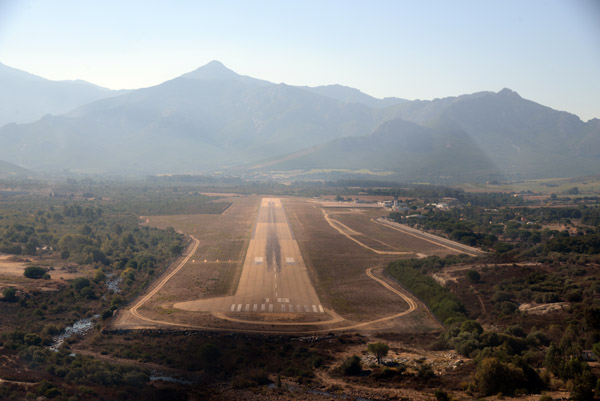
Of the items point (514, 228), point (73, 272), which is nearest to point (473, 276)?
point (73, 272)

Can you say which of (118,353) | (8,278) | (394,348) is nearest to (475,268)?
(394,348)

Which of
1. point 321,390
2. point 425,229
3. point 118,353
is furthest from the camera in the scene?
Answer: point 425,229

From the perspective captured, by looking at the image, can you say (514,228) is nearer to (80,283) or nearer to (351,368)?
(351,368)

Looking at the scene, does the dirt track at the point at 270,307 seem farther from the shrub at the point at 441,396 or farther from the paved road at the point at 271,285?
the shrub at the point at 441,396

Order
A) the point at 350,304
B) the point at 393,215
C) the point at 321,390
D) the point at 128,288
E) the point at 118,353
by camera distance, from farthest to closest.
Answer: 1. the point at 393,215
2. the point at 128,288
3. the point at 350,304
4. the point at 118,353
5. the point at 321,390

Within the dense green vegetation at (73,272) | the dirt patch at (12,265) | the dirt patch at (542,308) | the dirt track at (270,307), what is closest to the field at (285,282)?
the dirt track at (270,307)

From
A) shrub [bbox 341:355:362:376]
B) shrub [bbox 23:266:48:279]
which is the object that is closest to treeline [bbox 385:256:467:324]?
shrub [bbox 341:355:362:376]

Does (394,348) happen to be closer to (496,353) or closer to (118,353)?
(496,353)
